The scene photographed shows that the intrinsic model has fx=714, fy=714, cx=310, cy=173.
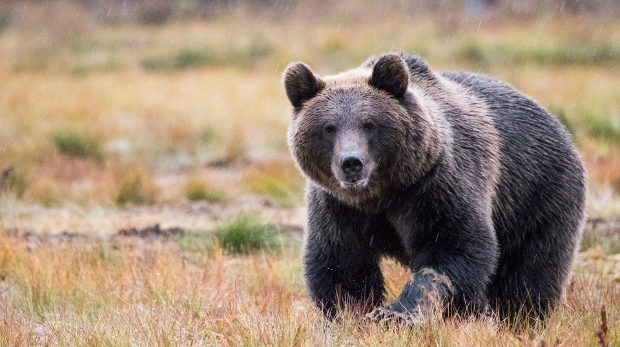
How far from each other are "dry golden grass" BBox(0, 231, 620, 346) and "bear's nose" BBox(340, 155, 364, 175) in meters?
0.89

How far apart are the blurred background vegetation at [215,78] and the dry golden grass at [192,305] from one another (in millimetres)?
3410

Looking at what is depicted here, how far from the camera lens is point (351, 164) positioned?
4059 millimetres

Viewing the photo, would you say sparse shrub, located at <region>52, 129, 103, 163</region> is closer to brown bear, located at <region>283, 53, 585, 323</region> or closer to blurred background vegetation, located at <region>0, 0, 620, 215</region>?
blurred background vegetation, located at <region>0, 0, 620, 215</region>

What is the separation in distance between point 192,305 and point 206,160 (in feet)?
28.0

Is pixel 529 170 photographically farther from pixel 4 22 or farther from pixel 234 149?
pixel 4 22

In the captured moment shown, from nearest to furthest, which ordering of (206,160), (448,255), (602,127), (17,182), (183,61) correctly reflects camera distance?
(448,255) → (17,182) → (602,127) → (206,160) → (183,61)

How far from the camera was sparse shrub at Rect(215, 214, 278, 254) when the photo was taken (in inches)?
286

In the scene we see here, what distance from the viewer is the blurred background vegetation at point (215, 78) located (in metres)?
10.9

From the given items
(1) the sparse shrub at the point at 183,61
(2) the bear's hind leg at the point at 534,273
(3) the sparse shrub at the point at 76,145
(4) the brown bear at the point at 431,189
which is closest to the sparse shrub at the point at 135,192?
(3) the sparse shrub at the point at 76,145

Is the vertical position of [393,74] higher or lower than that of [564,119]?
higher

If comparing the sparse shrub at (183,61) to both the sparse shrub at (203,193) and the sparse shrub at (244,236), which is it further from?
the sparse shrub at (244,236)

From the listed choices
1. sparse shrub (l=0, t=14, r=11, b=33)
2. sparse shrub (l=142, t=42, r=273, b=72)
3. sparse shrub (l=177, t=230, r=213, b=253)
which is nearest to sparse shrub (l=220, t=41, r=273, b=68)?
sparse shrub (l=142, t=42, r=273, b=72)

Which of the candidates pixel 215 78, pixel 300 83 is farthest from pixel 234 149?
pixel 300 83

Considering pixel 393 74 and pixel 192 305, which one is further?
pixel 192 305
